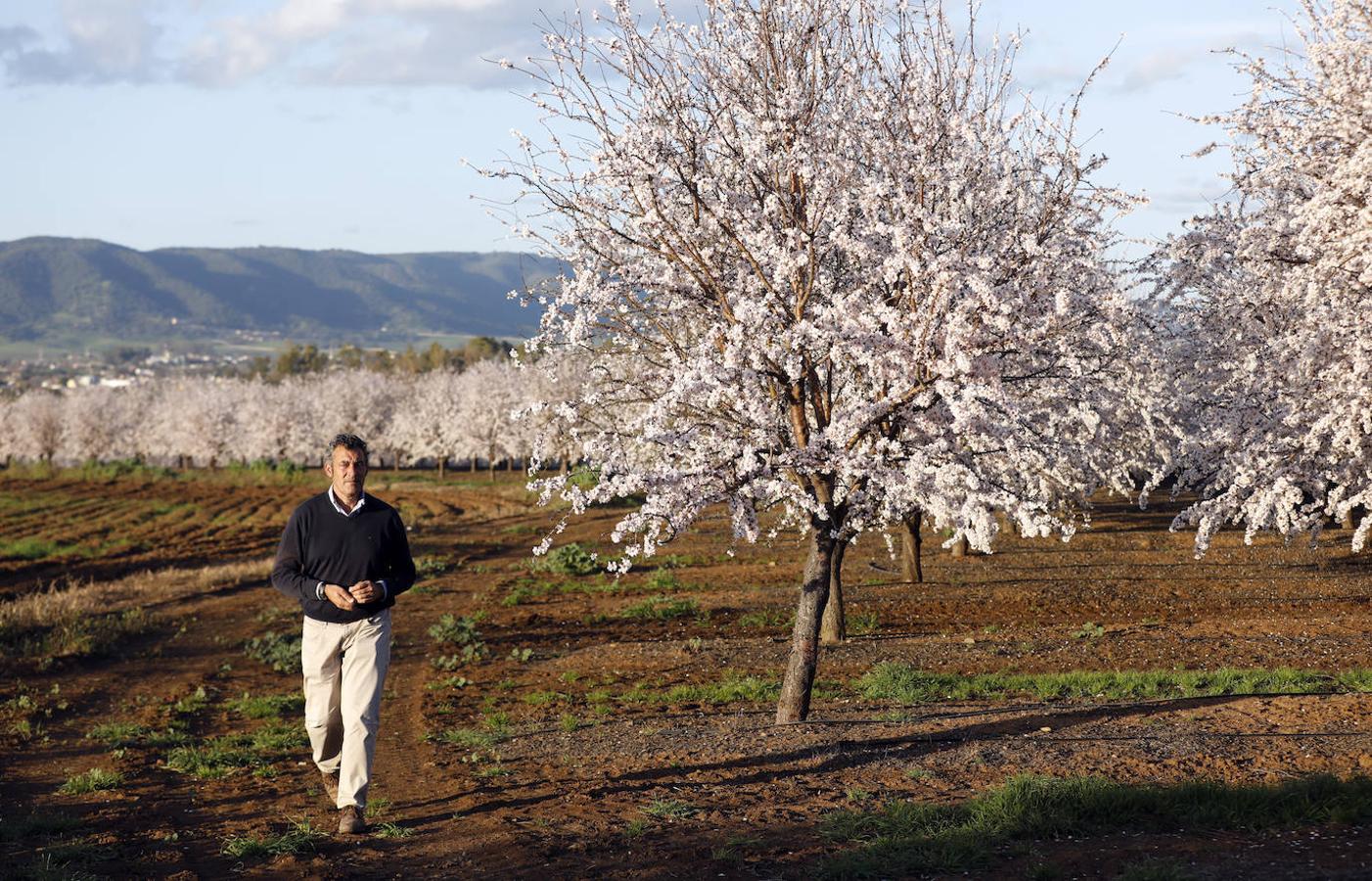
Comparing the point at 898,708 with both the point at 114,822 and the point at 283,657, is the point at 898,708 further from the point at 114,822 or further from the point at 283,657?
the point at 283,657

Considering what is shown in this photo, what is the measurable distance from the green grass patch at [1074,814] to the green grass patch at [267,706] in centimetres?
831

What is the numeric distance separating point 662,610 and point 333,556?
1284 cm

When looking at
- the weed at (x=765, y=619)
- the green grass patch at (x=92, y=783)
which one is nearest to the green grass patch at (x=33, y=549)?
the weed at (x=765, y=619)

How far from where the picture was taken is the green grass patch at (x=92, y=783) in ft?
32.1

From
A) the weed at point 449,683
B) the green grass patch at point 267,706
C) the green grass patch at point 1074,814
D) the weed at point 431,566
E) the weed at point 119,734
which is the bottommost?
the weed at point 431,566

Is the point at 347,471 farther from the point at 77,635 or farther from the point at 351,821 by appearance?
the point at 77,635

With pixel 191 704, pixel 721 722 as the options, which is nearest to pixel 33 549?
pixel 191 704

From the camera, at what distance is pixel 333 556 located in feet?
25.7

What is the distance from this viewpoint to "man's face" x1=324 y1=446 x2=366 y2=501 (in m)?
7.84

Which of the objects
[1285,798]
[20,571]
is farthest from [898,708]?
[20,571]

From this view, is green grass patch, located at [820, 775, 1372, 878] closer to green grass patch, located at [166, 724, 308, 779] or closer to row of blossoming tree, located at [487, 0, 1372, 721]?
row of blossoming tree, located at [487, 0, 1372, 721]

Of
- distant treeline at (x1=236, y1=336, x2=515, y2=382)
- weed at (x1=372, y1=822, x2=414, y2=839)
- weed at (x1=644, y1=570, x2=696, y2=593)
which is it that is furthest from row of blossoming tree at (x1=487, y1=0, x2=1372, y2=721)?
distant treeline at (x1=236, y1=336, x2=515, y2=382)

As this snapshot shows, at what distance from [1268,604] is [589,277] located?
48.0 feet

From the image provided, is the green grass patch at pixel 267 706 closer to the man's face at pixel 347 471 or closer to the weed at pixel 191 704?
the weed at pixel 191 704
